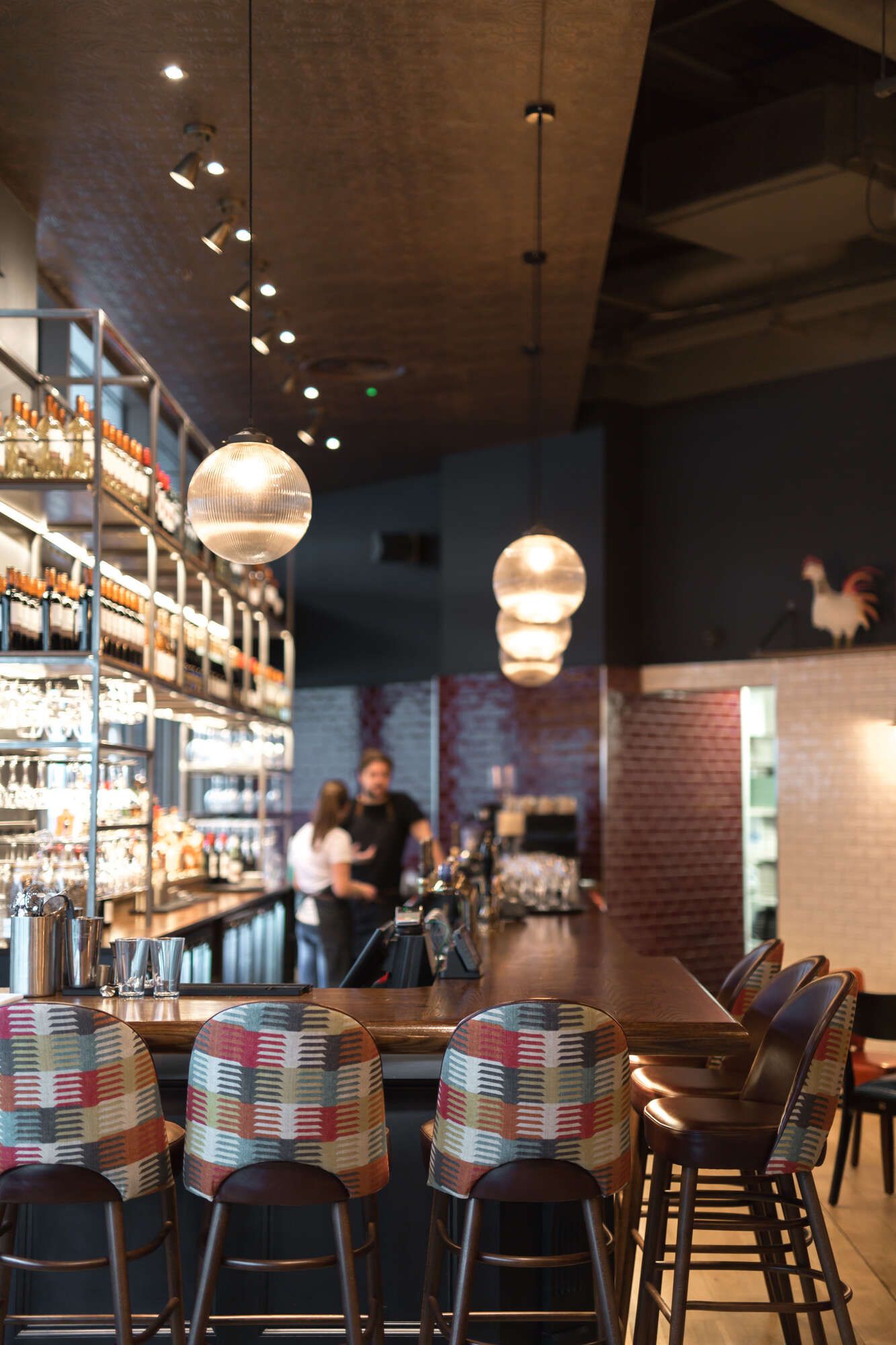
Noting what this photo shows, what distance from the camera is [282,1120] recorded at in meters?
2.69

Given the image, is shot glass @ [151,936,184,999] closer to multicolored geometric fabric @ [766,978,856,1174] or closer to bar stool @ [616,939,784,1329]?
bar stool @ [616,939,784,1329]

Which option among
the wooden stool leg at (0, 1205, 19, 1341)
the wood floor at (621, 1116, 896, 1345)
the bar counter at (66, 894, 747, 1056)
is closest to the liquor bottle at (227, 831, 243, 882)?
the bar counter at (66, 894, 747, 1056)

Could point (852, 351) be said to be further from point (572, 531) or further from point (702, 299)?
point (572, 531)

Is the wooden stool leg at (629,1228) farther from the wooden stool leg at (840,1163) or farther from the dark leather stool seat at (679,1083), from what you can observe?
the wooden stool leg at (840,1163)

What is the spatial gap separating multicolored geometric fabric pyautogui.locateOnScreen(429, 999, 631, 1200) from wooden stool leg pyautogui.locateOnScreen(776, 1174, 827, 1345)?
0.84 m

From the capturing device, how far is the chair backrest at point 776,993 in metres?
3.81

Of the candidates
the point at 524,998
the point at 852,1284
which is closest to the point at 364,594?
the point at 852,1284

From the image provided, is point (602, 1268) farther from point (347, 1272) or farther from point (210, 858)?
point (210, 858)

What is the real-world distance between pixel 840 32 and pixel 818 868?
488 cm

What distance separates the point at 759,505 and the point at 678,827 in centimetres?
243

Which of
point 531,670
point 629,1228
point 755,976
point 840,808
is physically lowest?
point 629,1228

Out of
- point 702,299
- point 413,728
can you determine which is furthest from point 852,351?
point 413,728

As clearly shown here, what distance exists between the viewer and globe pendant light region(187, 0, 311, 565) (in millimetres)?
3795

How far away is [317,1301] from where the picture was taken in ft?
10.9
